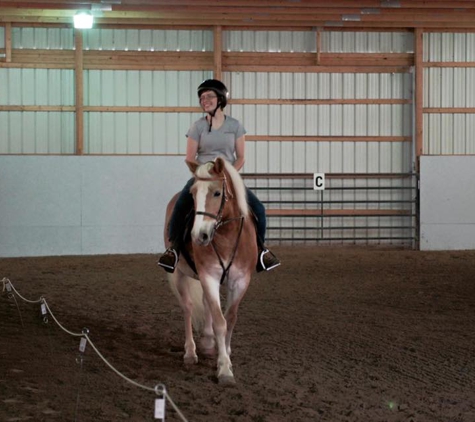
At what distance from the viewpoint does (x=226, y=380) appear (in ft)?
18.4

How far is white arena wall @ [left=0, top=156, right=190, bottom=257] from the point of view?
59.2ft

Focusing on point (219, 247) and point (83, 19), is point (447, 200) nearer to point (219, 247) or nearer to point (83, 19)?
point (83, 19)

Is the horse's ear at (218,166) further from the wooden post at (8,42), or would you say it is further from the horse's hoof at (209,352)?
the wooden post at (8,42)

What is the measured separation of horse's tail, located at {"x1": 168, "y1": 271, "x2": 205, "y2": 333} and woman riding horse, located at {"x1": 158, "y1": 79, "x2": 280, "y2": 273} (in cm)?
43

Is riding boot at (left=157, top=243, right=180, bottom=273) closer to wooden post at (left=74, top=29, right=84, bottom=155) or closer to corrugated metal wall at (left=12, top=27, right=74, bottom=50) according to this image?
wooden post at (left=74, top=29, right=84, bottom=155)

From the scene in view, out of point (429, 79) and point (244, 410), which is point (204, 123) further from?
point (429, 79)

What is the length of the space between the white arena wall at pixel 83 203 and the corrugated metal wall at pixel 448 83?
20.2 feet

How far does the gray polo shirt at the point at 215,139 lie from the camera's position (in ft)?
21.3

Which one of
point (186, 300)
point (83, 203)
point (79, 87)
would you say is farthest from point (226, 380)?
point (79, 87)

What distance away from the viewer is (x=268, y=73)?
19391 mm

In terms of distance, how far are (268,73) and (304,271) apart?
7.30 m

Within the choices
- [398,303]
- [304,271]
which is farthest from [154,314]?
[304,271]

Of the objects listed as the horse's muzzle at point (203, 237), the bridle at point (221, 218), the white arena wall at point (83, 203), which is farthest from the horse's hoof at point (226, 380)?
the white arena wall at point (83, 203)

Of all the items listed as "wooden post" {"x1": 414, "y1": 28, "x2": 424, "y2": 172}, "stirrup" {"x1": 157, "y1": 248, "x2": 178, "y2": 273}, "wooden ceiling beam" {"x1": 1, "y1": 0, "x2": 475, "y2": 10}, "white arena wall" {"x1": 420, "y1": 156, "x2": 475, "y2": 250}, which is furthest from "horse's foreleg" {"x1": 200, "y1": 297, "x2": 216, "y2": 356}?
"wooden post" {"x1": 414, "y1": 28, "x2": 424, "y2": 172}
